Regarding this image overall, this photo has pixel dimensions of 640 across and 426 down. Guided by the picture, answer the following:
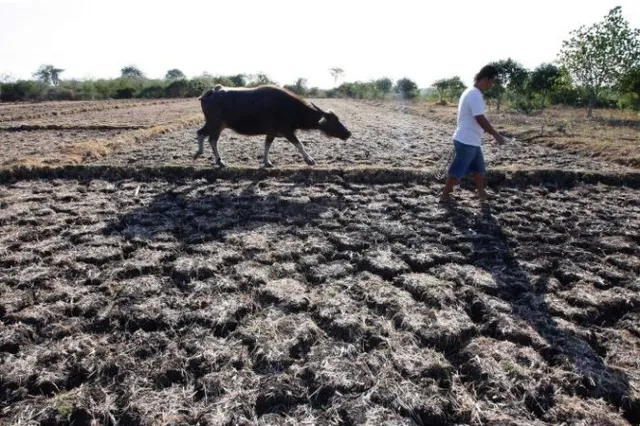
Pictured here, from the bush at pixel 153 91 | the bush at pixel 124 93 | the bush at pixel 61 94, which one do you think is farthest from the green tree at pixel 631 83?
the bush at pixel 124 93

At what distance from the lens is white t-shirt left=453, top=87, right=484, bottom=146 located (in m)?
4.59

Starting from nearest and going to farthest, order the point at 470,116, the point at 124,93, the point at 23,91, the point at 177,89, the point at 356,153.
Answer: the point at 470,116 → the point at 356,153 → the point at 23,91 → the point at 124,93 → the point at 177,89

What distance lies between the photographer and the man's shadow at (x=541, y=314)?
2.14 metres

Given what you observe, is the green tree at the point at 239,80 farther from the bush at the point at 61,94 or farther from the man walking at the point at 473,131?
the man walking at the point at 473,131

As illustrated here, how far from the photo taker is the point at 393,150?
30.1ft

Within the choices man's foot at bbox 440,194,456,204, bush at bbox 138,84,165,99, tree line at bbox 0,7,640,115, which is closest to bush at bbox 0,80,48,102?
tree line at bbox 0,7,640,115

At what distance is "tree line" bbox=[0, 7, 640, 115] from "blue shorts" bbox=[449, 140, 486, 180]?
8455 millimetres

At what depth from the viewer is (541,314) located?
2.79m

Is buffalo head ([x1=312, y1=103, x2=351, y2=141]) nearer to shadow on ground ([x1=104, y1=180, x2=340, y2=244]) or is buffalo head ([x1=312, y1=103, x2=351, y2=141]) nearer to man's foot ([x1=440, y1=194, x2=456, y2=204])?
shadow on ground ([x1=104, y1=180, x2=340, y2=244])

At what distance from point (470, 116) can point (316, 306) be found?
3.01 m

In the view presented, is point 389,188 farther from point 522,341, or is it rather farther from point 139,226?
point 522,341

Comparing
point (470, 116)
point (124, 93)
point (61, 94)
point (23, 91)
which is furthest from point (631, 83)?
point (23, 91)

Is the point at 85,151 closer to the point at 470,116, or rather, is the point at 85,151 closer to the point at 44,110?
the point at 470,116

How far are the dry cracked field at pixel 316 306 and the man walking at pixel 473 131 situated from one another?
1.27 feet
